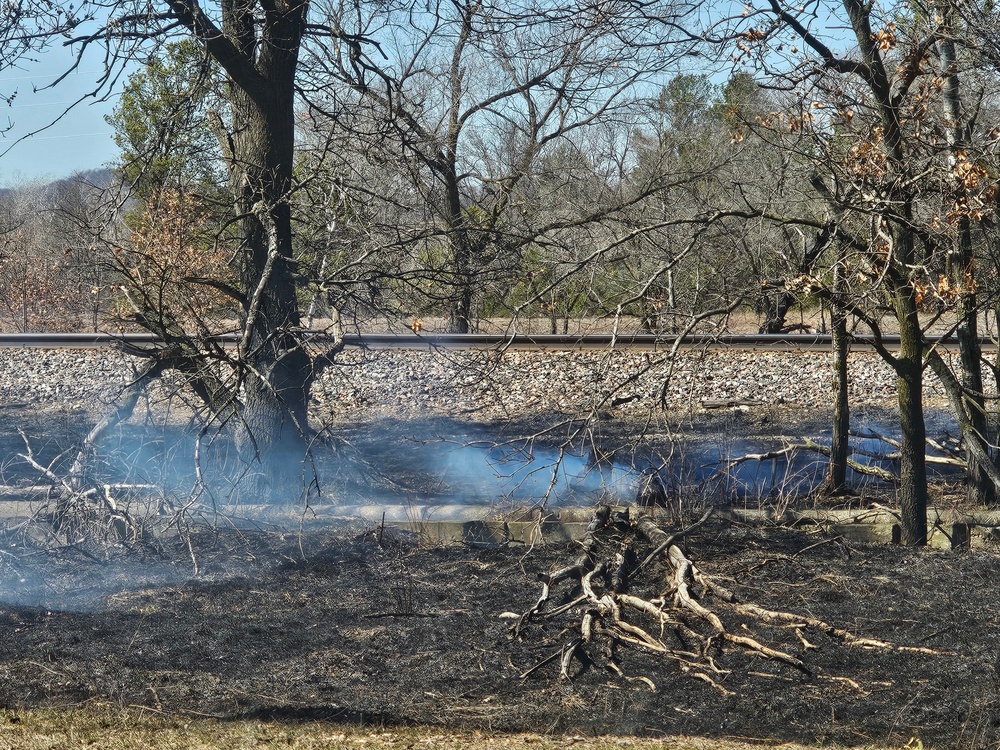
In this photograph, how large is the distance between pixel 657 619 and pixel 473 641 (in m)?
1.08

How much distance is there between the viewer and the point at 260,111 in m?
8.66

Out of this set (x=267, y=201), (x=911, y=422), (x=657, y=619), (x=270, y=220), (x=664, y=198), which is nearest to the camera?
(x=657, y=619)

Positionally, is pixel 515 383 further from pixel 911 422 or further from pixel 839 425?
pixel 911 422

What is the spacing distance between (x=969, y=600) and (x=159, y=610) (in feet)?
16.3

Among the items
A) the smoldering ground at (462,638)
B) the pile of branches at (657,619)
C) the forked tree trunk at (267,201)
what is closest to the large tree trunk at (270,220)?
the forked tree trunk at (267,201)

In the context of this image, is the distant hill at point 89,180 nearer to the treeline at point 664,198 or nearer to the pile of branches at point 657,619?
the treeline at point 664,198

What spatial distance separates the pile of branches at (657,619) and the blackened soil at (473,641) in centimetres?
3

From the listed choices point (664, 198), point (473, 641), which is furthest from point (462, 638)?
point (664, 198)

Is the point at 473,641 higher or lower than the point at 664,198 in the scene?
lower

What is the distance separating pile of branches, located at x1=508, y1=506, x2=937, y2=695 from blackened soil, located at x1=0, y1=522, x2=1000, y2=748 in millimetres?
32

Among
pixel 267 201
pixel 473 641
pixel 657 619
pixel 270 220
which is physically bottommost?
pixel 473 641

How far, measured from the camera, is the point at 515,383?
13.4m

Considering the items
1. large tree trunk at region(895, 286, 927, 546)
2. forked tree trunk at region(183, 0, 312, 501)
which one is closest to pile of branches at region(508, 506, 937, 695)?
large tree trunk at region(895, 286, 927, 546)

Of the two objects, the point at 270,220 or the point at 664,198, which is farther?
the point at 664,198
